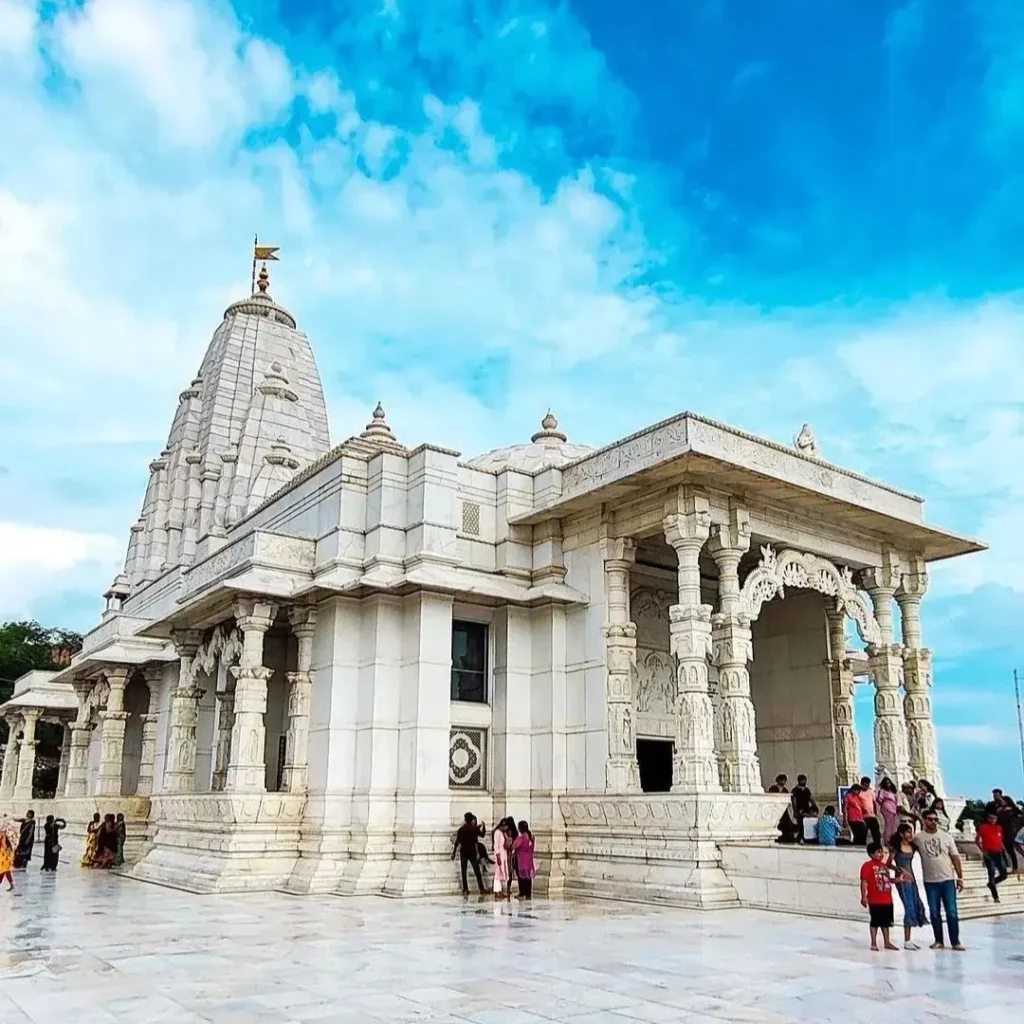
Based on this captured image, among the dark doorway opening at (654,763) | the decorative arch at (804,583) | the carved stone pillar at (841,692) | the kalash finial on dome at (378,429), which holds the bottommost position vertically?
the dark doorway opening at (654,763)

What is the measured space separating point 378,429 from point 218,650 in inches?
204

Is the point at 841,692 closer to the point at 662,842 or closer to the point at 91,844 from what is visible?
the point at 662,842

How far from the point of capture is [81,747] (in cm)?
2805

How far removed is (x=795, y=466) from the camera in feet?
54.0

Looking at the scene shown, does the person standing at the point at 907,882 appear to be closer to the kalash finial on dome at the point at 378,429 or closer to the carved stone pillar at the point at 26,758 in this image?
the kalash finial on dome at the point at 378,429

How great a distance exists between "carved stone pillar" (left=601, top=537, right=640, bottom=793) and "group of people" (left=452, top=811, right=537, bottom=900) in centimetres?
164

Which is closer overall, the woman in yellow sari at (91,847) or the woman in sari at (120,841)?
the woman in yellow sari at (91,847)

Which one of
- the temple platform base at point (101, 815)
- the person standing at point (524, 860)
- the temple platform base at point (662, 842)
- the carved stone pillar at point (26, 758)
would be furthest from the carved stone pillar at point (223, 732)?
the carved stone pillar at point (26, 758)

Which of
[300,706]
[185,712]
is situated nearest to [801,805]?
[300,706]

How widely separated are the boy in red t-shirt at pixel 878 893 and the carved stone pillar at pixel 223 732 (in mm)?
13004

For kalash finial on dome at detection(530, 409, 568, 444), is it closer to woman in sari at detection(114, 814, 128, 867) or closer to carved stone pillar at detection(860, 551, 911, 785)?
carved stone pillar at detection(860, 551, 911, 785)

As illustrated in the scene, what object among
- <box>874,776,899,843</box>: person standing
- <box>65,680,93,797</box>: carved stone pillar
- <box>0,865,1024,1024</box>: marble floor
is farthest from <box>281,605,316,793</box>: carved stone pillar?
<box>65,680,93,797</box>: carved stone pillar

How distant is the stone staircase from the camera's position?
42.7ft

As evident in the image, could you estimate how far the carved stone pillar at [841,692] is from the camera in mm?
19812
